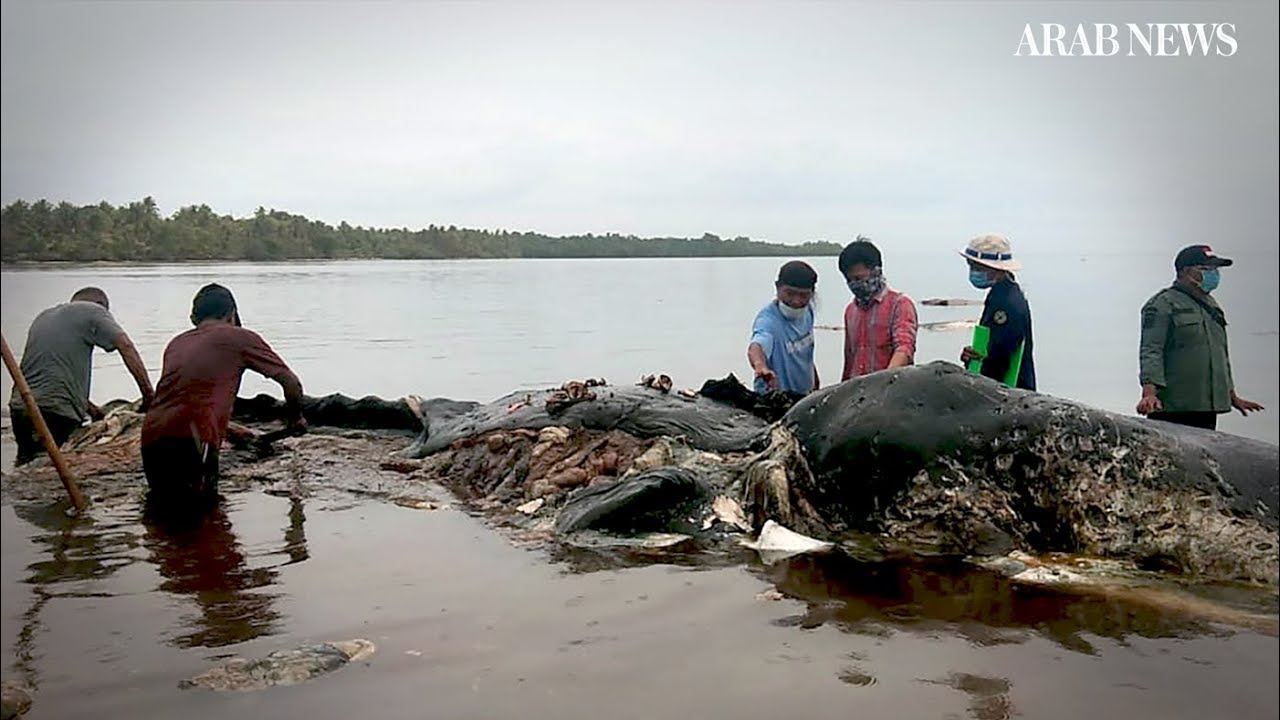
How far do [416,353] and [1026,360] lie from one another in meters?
16.9

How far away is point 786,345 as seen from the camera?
7.79 meters

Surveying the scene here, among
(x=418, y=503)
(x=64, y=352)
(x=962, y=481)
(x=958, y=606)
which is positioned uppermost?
(x=64, y=352)

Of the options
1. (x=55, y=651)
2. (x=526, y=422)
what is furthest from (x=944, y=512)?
(x=55, y=651)

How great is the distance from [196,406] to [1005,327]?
5.44 meters

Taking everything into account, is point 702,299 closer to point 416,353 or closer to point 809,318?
point 416,353

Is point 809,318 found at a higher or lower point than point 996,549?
higher

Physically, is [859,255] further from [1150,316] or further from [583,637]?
[583,637]

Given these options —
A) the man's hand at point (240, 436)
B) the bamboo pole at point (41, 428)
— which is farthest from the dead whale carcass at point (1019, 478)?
the man's hand at point (240, 436)

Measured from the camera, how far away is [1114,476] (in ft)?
17.0

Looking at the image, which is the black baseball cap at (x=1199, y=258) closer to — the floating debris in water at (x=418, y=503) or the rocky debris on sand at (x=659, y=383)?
the rocky debris on sand at (x=659, y=383)

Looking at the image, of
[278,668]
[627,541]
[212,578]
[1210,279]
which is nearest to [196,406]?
[212,578]

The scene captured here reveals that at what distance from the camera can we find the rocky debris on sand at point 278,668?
11.7 feet

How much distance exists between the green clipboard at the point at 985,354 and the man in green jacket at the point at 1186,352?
0.71 m

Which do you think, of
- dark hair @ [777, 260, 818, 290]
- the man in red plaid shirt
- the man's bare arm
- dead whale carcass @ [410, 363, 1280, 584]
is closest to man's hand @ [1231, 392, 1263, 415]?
dead whale carcass @ [410, 363, 1280, 584]
